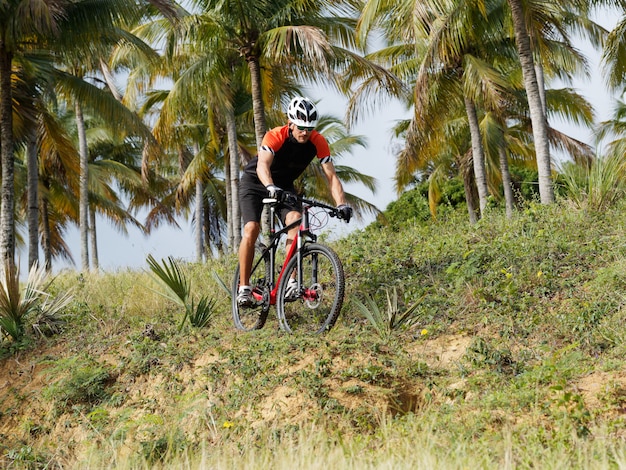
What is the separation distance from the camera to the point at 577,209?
35.3 feet

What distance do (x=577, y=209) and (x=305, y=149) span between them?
5.13 meters

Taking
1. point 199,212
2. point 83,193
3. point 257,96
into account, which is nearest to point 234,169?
point 83,193

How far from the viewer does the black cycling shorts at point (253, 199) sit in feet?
25.5

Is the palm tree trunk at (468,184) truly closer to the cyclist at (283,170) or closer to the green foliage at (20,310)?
the green foliage at (20,310)

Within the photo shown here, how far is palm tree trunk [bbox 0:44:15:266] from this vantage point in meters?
15.8

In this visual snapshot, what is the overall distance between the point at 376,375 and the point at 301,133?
8.53 feet

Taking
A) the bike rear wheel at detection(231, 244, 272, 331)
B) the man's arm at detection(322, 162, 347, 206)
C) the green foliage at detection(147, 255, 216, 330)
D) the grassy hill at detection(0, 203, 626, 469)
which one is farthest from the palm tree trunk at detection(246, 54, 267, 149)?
the man's arm at detection(322, 162, 347, 206)

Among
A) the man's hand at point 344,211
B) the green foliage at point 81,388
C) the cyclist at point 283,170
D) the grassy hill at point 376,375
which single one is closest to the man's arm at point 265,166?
the cyclist at point 283,170

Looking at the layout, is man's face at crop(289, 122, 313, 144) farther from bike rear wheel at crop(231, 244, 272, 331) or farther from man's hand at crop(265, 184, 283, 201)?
bike rear wheel at crop(231, 244, 272, 331)

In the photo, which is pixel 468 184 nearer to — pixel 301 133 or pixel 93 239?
pixel 93 239

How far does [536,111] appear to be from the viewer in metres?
14.9

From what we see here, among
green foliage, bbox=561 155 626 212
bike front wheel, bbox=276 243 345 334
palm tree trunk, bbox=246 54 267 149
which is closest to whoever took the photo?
bike front wheel, bbox=276 243 345 334

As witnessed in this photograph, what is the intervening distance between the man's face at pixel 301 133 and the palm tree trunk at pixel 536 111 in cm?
771

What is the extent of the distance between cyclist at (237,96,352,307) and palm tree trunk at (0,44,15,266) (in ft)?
32.1
